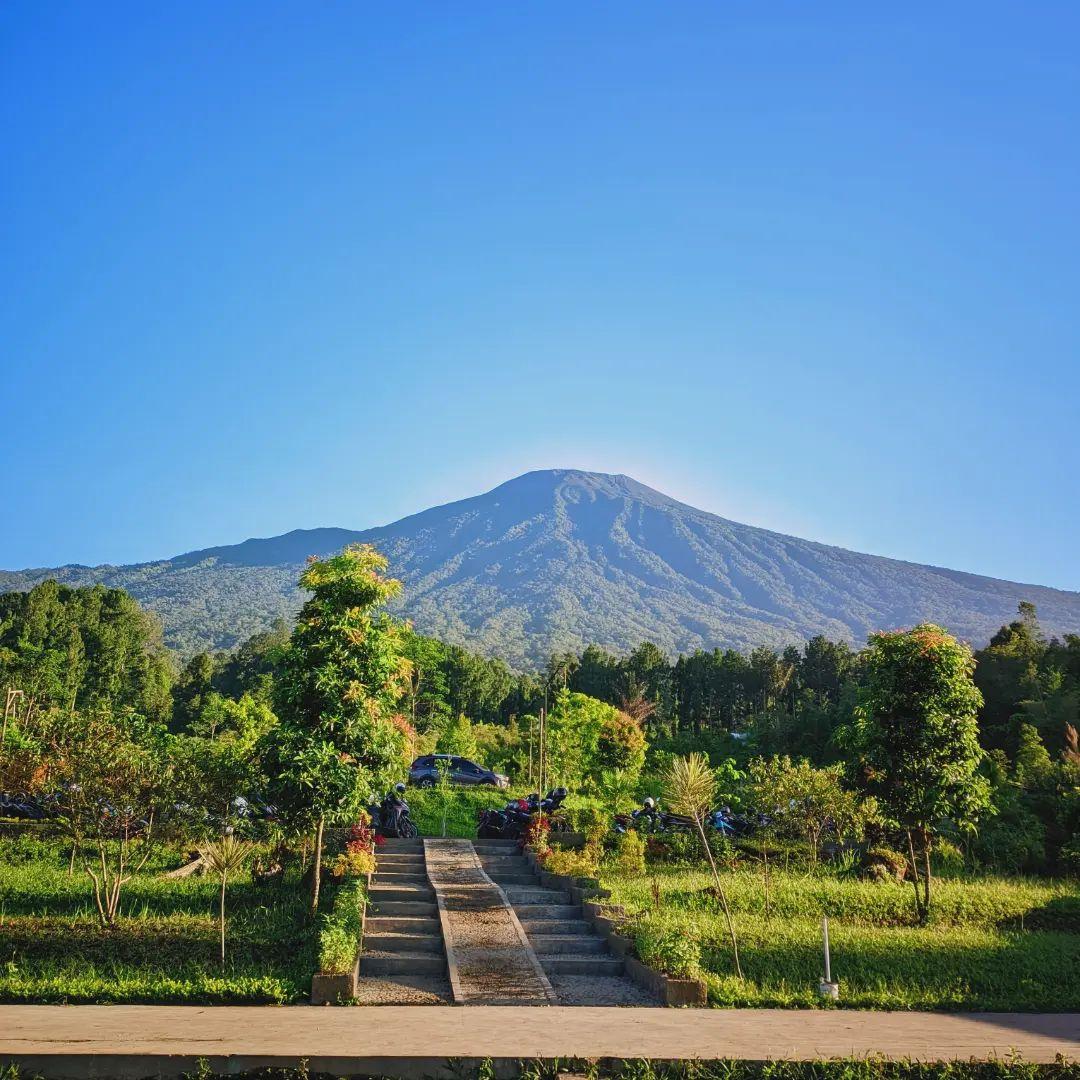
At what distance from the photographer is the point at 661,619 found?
431 ft

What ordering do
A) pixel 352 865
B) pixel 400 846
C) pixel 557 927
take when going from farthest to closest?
pixel 400 846, pixel 352 865, pixel 557 927

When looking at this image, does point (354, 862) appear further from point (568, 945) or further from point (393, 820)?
point (393, 820)

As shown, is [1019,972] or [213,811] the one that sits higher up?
[213,811]

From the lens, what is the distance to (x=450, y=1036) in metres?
7.39

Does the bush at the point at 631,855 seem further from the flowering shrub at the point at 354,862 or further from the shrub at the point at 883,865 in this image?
the flowering shrub at the point at 354,862

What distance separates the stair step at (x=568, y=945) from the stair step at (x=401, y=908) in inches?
71.7

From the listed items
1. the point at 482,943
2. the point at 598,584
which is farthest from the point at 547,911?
the point at 598,584

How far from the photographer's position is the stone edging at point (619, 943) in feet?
28.6

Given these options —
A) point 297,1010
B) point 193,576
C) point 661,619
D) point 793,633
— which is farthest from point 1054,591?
point 297,1010

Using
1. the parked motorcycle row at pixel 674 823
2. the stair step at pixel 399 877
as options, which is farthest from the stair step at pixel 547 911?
the parked motorcycle row at pixel 674 823

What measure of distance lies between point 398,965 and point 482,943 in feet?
4.19

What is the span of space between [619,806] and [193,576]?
6699 inches

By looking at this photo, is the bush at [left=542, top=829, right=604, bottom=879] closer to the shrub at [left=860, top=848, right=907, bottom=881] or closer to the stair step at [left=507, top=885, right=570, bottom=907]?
the stair step at [left=507, top=885, right=570, bottom=907]

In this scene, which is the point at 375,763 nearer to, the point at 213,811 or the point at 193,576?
the point at 213,811
